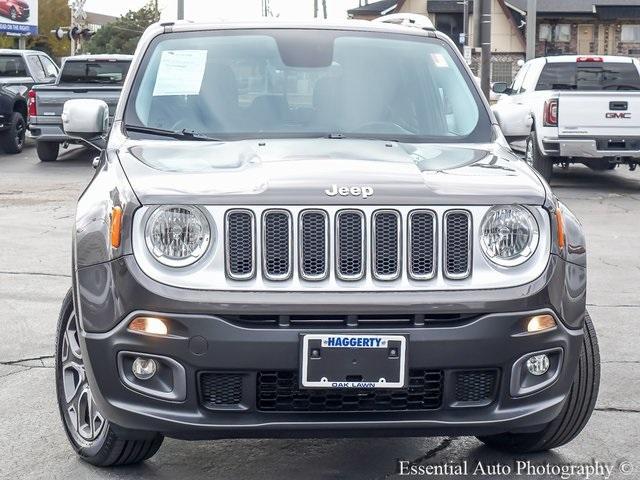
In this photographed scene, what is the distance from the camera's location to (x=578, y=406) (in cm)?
454

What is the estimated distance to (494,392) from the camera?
13.2ft

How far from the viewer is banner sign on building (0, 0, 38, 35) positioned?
48000mm

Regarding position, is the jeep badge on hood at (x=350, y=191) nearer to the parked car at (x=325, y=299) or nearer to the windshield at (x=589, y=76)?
the parked car at (x=325, y=299)

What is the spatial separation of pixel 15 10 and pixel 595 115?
3724cm

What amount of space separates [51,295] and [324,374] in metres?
4.92

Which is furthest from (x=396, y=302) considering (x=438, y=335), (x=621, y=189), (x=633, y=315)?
(x=621, y=189)

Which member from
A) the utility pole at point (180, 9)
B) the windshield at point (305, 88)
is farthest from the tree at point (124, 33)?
the windshield at point (305, 88)

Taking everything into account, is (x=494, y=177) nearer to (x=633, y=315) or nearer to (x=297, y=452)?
(x=297, y=452)

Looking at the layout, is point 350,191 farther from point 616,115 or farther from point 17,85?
point 17,85

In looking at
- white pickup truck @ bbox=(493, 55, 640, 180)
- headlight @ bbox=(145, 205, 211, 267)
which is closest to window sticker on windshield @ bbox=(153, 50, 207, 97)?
headlight @ bbox=(145, 205, 211, 267)

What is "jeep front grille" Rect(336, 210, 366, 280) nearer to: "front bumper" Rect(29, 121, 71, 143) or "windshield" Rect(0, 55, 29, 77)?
"front bumper" Rect(29, 121, 71, 143)

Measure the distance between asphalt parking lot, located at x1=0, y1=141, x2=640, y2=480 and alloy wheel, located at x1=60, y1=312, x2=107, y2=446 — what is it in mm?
139

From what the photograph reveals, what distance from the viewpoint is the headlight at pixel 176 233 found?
3959 mm

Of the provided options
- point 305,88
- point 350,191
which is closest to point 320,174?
point 350,191
